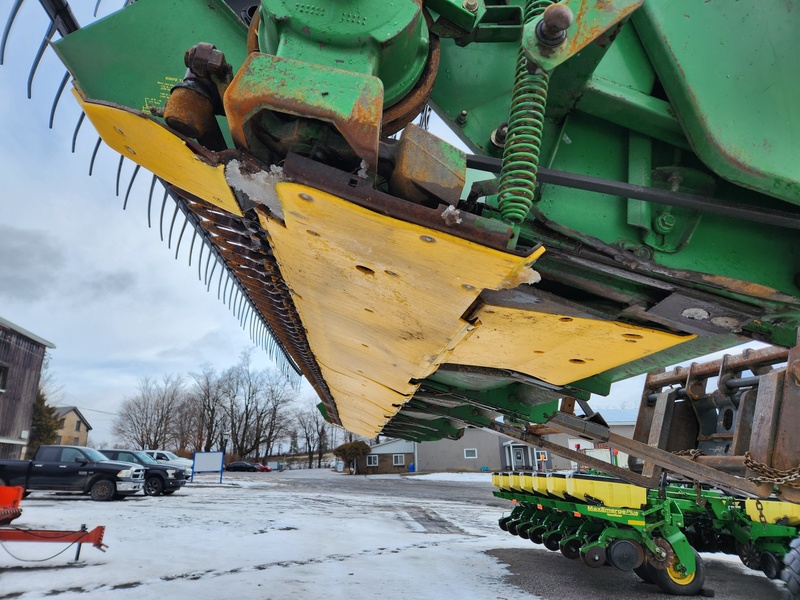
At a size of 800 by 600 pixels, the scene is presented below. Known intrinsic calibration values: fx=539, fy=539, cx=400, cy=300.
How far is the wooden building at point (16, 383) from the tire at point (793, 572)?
2298cm

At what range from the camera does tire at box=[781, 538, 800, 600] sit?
5.40 m

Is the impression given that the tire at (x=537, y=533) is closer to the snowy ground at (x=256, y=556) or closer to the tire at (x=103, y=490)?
the snowy ground at (x=256, y=556)

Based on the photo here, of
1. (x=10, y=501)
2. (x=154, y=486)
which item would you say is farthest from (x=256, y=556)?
(x=154, y=486)

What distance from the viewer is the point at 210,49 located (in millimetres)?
1469

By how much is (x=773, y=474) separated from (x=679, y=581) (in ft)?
11.1

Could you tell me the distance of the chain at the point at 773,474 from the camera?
2947 mm

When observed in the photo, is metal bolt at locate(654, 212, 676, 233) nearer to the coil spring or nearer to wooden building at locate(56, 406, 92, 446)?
the coil spring

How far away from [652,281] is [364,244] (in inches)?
41.5

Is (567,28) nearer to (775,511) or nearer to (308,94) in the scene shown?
(308,94)

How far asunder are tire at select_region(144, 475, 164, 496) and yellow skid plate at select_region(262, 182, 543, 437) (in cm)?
1345

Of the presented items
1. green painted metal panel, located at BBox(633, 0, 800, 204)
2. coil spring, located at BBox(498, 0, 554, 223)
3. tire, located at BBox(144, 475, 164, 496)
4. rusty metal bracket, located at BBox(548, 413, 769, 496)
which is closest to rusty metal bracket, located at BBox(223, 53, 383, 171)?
coil spring, located at BBox(498, 0, 554, 223)

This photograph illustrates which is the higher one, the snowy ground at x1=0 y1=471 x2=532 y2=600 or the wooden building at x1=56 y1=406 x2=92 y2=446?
the wooden building at x1=56 y1=406 x2=92 y2=446

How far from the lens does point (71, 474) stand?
480 inches

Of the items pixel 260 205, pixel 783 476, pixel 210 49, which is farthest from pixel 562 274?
pixel 783 476
